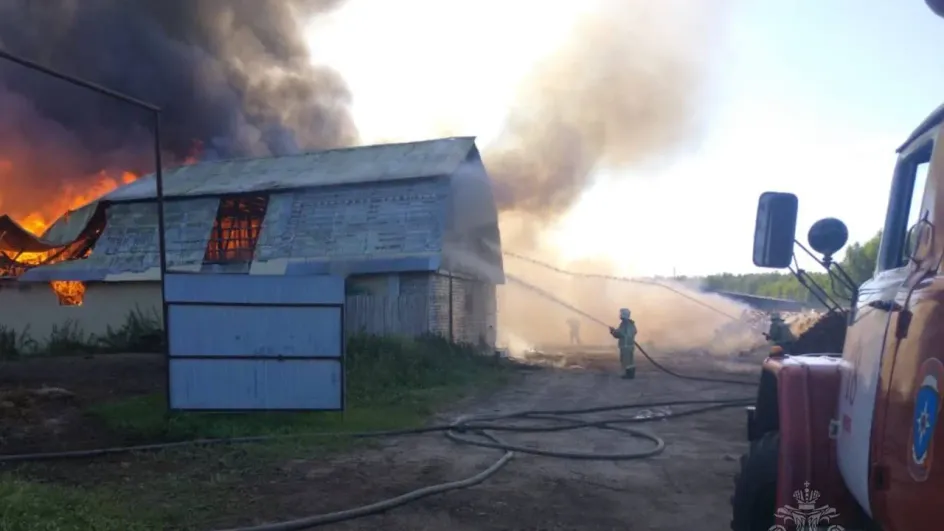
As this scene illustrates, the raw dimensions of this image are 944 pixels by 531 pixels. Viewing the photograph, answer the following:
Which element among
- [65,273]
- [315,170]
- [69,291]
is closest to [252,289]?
[315,170]

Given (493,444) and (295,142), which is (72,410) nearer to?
(493,444)

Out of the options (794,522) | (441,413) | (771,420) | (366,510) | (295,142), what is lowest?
(441,413)

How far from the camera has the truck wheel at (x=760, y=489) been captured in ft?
12.0

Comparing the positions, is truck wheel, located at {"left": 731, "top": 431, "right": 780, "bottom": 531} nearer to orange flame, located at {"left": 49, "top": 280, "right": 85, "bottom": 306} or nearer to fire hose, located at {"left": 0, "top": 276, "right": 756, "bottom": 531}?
fire hose, located at {"left": 0, "top": 276, "right": 756, "bottom": 531}

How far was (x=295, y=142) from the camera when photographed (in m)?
31.0

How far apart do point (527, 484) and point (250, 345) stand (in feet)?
13.6

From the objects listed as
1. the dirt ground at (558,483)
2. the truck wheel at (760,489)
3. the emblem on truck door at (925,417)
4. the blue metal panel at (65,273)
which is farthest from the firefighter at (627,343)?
the emblem on truck door at (925,417)

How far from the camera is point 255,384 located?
29.4ft

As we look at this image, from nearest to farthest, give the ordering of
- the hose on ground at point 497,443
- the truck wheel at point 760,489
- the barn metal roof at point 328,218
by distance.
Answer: the truck wheel at point 760,489 → the hose on ground at point 497,443 → the barn metal roof at point 328,218

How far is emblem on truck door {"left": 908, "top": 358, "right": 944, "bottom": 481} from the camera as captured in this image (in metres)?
1.93

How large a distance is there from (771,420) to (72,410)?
8.63 metres

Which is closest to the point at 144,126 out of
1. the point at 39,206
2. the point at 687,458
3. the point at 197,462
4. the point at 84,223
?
the point at 39,206

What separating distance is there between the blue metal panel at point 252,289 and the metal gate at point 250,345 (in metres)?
0.01

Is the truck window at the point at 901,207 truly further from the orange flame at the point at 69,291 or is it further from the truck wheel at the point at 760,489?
the orange flame at the point at 69,291
